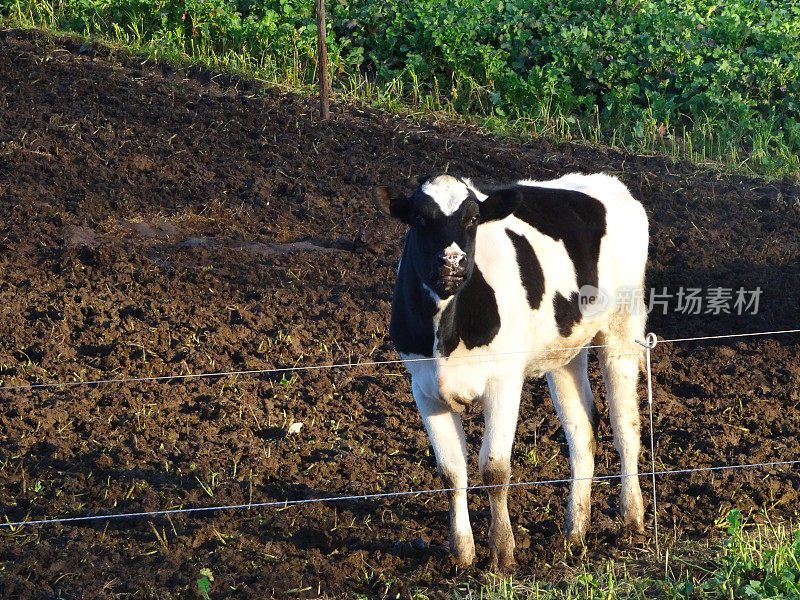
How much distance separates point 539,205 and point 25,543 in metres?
3.09

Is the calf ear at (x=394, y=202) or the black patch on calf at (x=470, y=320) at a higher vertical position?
the calf ear at (x=394, y=202)

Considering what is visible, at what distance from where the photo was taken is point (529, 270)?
5215mm

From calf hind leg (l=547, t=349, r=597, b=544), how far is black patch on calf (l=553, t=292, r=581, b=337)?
1.47ft

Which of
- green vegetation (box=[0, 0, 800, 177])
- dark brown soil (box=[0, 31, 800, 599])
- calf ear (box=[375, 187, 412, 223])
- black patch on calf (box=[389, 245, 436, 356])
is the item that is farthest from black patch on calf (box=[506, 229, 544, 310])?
green vegetation (box=[0, 0, 800, 177])

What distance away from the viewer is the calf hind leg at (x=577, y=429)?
5426 millimetres

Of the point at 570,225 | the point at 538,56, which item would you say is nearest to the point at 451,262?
the point at 570,225

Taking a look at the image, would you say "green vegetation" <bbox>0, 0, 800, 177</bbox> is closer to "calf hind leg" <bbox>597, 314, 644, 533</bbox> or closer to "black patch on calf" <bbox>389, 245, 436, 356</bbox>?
"calf hind leg" <bbox>597, 314, 644, 533</bbox>

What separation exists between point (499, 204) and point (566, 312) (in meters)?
0.77

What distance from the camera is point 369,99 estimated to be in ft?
43.1

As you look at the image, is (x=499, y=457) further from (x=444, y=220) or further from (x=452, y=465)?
(x=444, y=220)

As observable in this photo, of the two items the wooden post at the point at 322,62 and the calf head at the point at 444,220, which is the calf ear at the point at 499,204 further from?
the wooden post at the point at 322,62

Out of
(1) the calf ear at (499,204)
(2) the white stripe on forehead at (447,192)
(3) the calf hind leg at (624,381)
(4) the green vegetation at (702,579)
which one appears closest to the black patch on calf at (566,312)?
(3) the calf hind leg at (624,381)

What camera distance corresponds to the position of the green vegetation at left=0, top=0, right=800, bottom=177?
12750 millimetres

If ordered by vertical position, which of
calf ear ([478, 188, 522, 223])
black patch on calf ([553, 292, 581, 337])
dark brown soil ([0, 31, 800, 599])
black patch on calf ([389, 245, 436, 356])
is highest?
calf ear ([478, 188, 522, 223])
